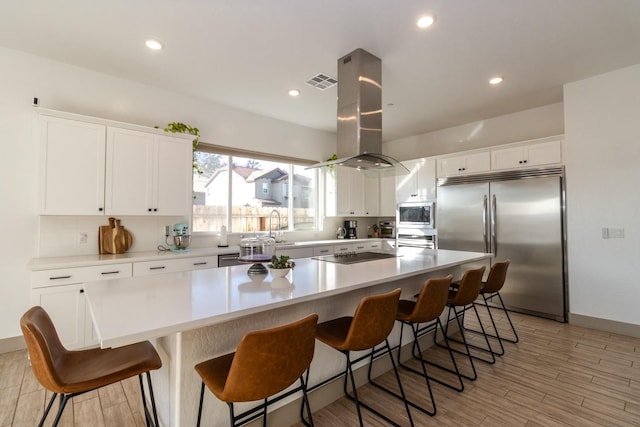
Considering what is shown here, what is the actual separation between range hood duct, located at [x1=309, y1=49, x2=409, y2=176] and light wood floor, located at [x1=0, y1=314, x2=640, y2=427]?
6.35 ft

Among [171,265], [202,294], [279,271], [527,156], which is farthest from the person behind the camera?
[527,156]

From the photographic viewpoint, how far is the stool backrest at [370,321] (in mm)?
1618

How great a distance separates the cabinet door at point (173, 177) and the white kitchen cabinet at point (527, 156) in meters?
4.11

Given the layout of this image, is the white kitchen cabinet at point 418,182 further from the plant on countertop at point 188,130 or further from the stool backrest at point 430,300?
the plant on countertop at point 188,130

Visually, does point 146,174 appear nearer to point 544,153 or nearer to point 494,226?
point 494,226

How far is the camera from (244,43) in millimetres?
2744

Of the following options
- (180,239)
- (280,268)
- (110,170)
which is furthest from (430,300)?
(110,170)

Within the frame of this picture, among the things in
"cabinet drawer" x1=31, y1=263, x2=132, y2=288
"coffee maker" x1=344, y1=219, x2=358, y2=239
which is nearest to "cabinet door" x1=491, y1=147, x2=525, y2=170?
"coffee maker" x1=344, y1=219, x2=358, y2=239

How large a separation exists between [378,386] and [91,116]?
3826 millimetres

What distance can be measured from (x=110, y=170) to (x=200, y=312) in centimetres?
264

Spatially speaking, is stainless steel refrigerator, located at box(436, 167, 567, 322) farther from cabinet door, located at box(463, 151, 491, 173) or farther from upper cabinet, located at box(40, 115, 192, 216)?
upper cabinet, located at box(40, 115, 192, 216)

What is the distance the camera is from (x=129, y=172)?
3.25 meters

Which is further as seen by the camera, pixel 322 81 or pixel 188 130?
pixel 188 130

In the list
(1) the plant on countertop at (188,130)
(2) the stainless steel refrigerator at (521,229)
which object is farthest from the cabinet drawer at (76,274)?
(2) the stainless steel refrigerator at (521,229)
